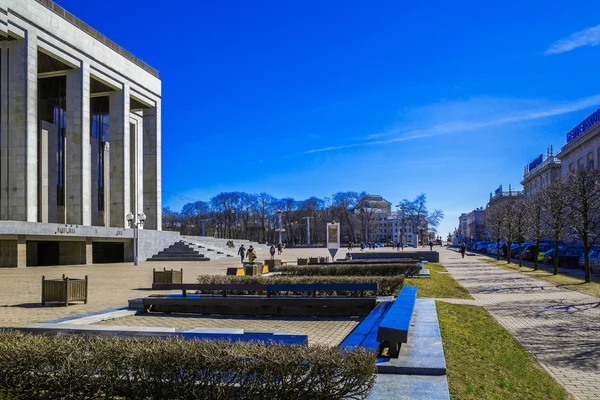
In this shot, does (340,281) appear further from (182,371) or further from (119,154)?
(119,154)

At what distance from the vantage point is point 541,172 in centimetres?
9138

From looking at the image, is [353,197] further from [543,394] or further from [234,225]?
[543,394]

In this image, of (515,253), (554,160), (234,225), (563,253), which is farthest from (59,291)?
(234,225)

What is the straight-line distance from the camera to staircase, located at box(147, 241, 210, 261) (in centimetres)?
4478

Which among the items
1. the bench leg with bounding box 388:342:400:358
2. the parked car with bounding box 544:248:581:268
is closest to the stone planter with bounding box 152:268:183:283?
the bench leg with bounding box 388:342:400:358

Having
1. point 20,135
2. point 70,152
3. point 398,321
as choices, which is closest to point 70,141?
point 70,152

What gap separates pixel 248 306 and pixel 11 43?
32565mm

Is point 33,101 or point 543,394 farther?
point 33,101

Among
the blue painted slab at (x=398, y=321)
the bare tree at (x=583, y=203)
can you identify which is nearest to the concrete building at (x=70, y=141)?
the blue painted slab at (x=398, y=321)

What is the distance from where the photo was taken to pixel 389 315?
711 cm

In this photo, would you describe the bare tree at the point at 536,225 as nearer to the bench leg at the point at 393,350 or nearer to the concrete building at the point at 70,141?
the bench leg at the point at 393,350

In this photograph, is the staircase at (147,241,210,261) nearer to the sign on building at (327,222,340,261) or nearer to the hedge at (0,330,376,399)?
the sign on building at (327,222,340,261)

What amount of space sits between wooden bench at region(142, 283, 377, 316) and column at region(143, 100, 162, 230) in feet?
132

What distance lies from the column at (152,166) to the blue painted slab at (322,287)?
41436mm
